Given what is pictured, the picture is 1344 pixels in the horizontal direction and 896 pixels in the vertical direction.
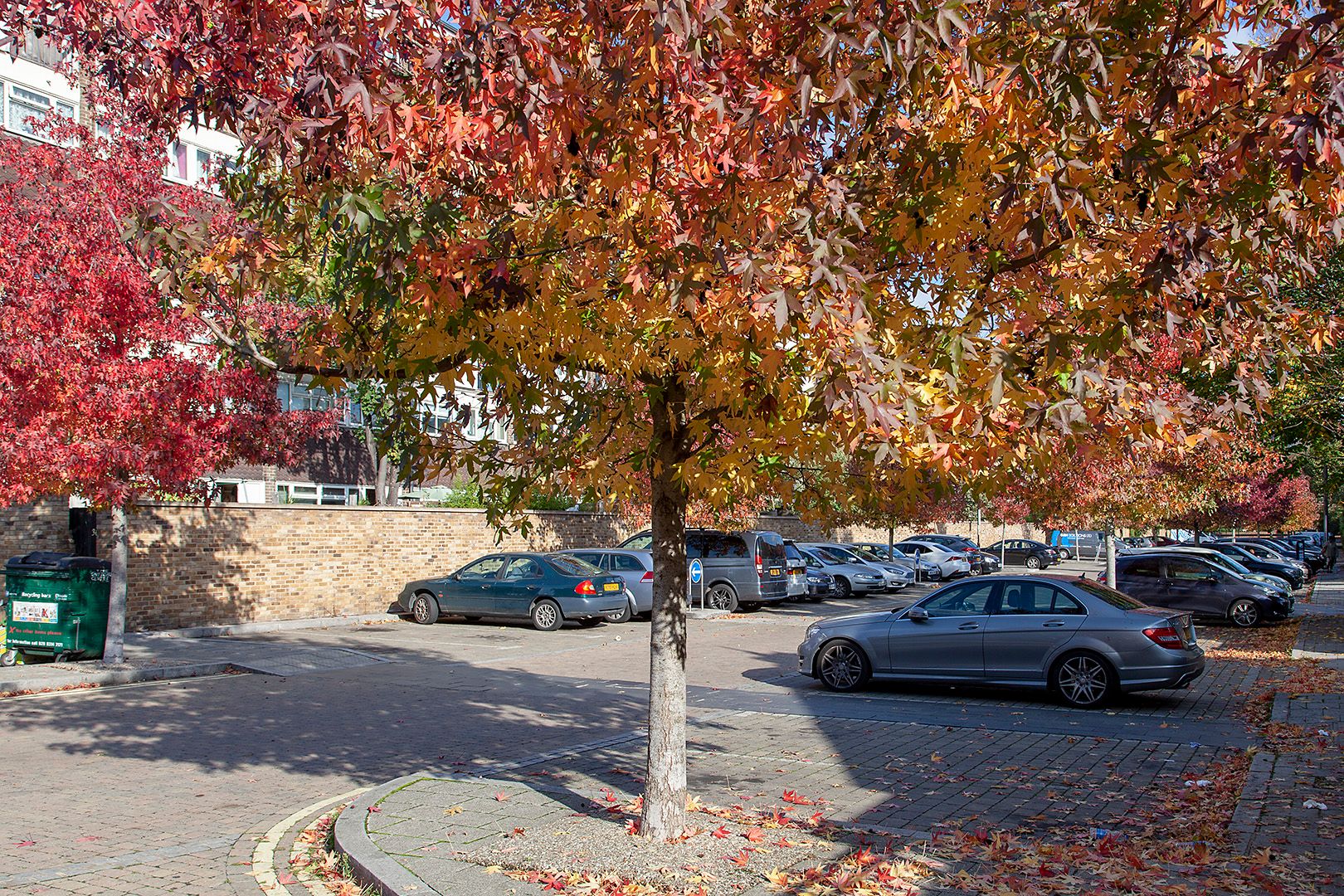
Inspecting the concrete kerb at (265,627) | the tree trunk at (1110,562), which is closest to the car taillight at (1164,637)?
the tree trunk at (1110,562)

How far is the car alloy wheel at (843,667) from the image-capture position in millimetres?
14070

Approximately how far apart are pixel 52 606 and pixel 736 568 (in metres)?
15.5

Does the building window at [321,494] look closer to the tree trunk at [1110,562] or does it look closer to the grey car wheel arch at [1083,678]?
the tree trunk at [1110,562]

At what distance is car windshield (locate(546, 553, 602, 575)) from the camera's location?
22734 millimetres

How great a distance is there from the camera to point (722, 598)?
27031 millimetres

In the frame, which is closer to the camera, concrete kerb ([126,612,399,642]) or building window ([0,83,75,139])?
concrete kerb ([126,612,399,642])

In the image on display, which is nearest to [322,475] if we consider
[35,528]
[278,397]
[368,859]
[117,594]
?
[278,397]

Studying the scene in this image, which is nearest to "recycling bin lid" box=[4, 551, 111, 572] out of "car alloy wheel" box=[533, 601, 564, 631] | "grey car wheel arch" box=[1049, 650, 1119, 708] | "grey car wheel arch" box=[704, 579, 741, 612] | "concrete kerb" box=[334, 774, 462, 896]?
"car alloy wheel" box=[533, 601, 564, 631]

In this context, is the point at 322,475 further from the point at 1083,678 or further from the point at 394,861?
the point at 394,861

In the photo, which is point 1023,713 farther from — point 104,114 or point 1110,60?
point 104,114

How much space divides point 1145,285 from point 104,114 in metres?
15.0

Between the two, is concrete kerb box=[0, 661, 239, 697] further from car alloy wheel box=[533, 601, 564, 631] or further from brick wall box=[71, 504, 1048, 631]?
car alloy wheel box=[533, 601, 564, 631]

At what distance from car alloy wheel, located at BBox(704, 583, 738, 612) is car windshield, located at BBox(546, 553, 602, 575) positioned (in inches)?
180

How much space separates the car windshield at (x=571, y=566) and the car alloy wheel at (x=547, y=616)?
2.41 feet
